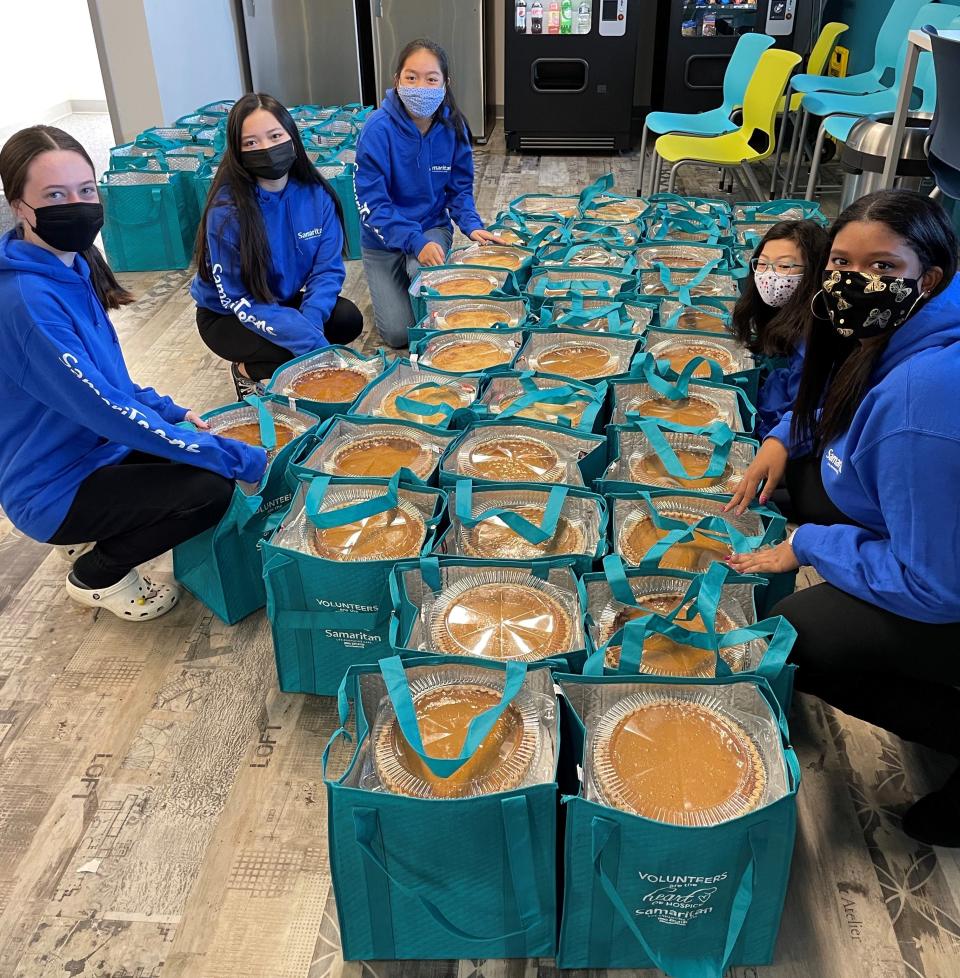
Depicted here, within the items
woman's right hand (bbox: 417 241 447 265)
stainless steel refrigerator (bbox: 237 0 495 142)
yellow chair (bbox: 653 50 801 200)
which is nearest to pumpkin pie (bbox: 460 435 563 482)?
woman's right hand (bbox: 417 241 447 265)

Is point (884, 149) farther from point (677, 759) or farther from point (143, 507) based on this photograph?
point (143, 507)

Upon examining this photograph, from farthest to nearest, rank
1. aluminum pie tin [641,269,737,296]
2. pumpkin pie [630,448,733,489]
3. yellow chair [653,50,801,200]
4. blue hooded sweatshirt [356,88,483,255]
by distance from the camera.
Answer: yellow chair [653,50,801,200]
blue hooded sweatshirt [356,88,483,255]
aluminum pie tin [641,269,737,296]
pumpkin pie [630,448,733,489]

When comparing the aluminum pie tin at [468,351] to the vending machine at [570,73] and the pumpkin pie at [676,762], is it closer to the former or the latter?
the pumpkin pie at [676,762]

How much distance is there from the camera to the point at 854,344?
1.69 m

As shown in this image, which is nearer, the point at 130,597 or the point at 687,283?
the point at 130,597

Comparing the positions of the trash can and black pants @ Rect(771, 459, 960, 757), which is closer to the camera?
black pants @ Rect(771, 459, 960, 757)

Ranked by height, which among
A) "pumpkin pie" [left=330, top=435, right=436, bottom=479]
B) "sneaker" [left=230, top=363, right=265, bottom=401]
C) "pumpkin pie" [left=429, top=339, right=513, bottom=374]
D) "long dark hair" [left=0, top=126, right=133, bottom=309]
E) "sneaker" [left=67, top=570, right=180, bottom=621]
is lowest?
"sneaker" [left=67, top=570, right=180, bottom=621]

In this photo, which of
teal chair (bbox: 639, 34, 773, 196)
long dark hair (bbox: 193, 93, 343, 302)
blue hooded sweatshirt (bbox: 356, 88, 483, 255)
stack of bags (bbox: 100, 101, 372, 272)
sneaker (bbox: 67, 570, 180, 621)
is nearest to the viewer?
sneaker (bbox: 67, 570, 180, 621)

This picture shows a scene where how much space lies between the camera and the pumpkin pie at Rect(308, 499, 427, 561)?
5.74ft

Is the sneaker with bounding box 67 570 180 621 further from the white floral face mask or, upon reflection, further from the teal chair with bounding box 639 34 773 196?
the teal chair with bounding box 639 34 773 196

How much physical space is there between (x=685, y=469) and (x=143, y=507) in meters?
1.22

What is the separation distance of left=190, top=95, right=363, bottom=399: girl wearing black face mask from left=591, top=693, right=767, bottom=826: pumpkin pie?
1.76m

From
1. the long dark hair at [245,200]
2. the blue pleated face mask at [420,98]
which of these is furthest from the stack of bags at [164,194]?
the long dark hair at [245,200]

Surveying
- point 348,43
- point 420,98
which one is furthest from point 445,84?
point 348,43
